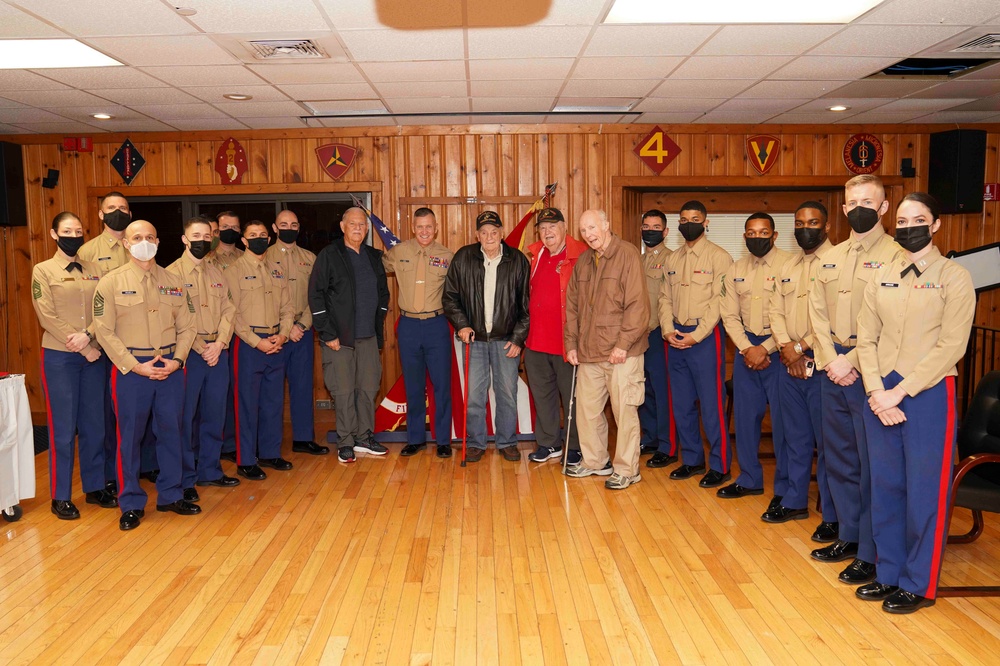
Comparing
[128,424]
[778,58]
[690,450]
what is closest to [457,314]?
[690,450]

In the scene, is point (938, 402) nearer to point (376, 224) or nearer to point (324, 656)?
point (324, 656)

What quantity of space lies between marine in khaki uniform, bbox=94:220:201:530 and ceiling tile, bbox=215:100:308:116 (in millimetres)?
1790

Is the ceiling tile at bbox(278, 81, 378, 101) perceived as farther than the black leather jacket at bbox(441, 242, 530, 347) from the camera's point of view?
No

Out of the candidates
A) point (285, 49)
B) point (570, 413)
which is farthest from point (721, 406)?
point (285, 49)

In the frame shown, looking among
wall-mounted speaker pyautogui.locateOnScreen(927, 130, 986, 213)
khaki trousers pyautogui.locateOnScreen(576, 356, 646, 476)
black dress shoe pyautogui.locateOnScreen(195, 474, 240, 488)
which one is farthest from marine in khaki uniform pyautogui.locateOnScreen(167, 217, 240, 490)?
wall-mounted speaker pyautogui.locateOnScreen(927, 130, 986, 213)

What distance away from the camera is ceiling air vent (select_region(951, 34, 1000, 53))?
437 cm

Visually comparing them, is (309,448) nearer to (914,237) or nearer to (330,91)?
(330,91)

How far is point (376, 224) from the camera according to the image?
6.77 m

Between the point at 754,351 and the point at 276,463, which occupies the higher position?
the point at 754,351

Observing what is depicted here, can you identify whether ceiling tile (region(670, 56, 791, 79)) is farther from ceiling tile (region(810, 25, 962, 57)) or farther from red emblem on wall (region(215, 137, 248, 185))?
red emblem on wall (region(215, 137, 248, 185))

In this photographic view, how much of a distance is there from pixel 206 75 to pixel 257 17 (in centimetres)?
132

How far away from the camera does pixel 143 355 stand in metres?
4.43

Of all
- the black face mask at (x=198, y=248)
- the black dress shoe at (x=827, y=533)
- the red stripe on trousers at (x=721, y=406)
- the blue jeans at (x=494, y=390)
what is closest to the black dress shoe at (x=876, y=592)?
the black dress shoe at (x=827, y=533)

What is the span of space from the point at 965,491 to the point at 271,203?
5919 mm
